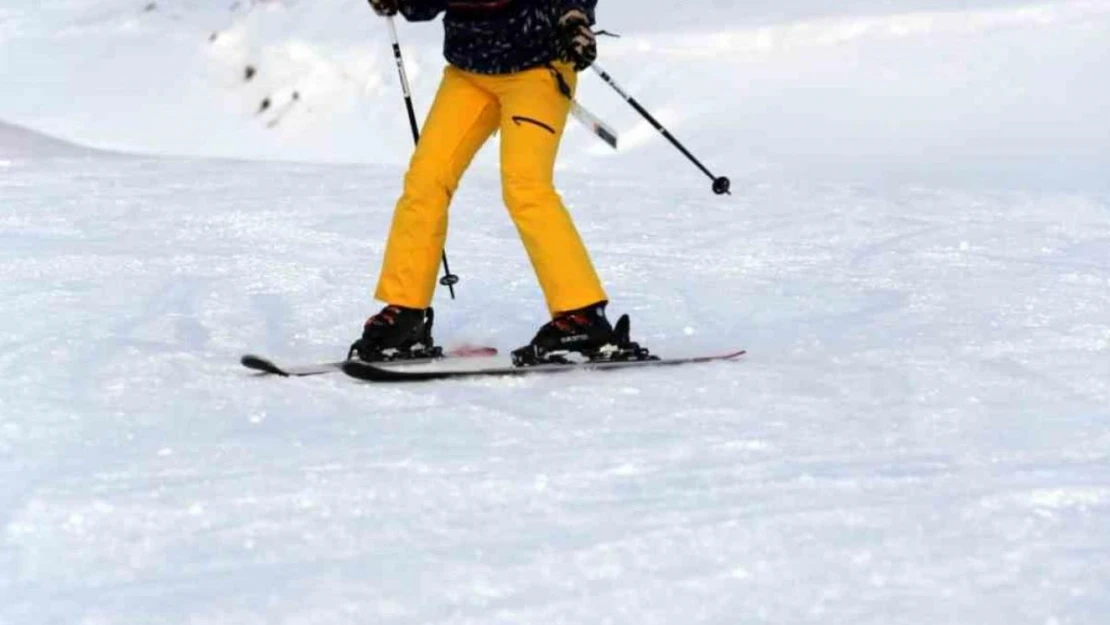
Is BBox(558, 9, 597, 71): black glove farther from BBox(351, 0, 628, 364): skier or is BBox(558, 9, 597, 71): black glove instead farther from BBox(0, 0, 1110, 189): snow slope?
BBox(0, 0, 1110, 189): snow slope

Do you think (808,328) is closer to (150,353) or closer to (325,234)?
(150,353)

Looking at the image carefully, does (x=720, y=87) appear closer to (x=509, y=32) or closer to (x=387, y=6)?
(x=387, y=6)

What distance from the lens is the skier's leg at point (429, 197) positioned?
4996mm

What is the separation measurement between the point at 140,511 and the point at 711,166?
782cm

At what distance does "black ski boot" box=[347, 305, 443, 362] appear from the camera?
5.03 m

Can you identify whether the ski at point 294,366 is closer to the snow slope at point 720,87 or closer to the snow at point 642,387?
the snow at point 642,387

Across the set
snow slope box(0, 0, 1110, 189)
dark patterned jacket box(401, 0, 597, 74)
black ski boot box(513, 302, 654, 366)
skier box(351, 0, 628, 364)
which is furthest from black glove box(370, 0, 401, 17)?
snow slope box(0, 0, 1110, 189)

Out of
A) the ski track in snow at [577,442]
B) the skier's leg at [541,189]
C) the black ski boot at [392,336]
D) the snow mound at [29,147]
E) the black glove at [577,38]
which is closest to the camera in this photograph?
the ski track in snow at [577,442]

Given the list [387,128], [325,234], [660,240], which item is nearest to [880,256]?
[660,240]

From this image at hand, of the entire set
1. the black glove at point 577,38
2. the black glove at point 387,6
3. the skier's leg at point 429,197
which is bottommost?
the skier's leg at point 429,197

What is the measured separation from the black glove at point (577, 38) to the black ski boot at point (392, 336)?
2.71 ft

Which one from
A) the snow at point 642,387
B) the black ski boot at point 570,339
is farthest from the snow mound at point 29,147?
the black ski boot at point 570,339

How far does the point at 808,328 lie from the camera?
19.5ft

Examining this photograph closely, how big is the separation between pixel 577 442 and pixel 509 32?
1321 millimetres
